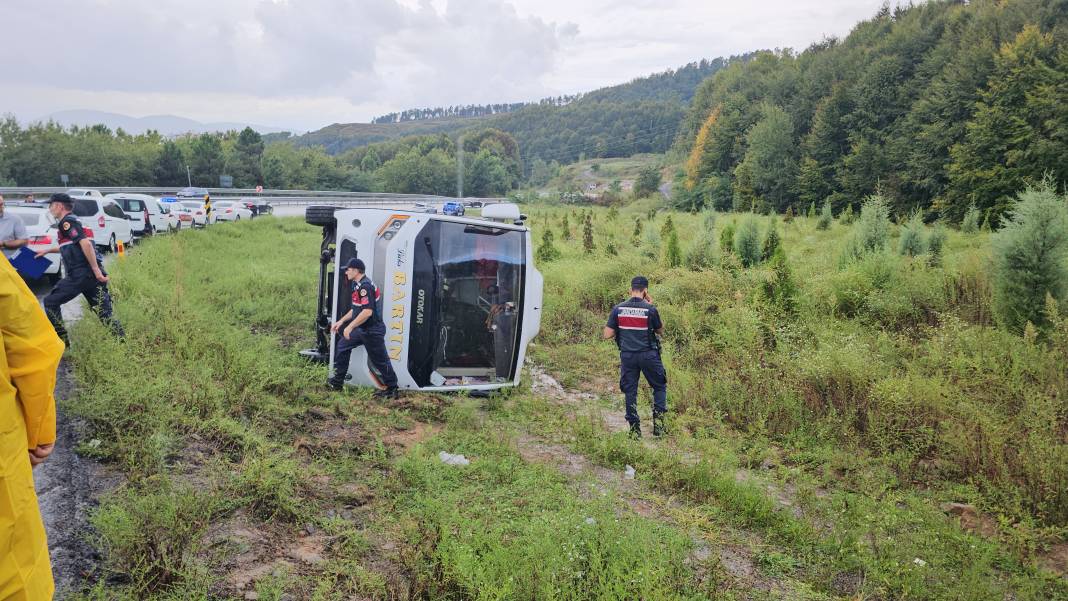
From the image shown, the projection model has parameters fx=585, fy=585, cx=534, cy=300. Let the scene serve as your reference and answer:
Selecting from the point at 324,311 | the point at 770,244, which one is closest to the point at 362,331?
the point at 324,311

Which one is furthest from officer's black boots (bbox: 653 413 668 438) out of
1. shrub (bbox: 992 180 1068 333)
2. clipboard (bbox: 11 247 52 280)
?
clipboard (bbox: 11 247 52 280)

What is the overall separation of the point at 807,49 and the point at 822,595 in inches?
2861

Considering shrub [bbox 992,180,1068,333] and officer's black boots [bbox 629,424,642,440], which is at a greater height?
shrub [bbox 992,180,1068,333]

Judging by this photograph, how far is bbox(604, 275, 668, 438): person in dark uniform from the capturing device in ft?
21.8

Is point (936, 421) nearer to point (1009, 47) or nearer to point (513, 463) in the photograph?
point (513, 463)

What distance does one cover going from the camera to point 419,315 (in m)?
7.09

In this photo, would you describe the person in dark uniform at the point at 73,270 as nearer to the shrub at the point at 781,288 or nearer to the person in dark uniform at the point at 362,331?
the person in dark uniform at the point at 362,331

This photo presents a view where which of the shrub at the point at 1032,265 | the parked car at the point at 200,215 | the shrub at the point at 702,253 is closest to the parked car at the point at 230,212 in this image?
the parked car at the point at 200,215

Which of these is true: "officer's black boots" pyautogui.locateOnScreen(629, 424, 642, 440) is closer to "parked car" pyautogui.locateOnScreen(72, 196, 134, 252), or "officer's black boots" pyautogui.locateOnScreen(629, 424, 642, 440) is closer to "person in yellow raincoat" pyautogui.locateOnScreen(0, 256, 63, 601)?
"person in yellow raincoat" pyautogui.locateOnScreen(0, 256, 63, 601)

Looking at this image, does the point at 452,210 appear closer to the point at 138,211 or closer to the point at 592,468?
the point at 592,468

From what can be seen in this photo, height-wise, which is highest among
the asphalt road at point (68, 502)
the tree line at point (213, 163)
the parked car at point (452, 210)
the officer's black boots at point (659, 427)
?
the tree line at point (213, 163)

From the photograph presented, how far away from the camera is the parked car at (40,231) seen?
9291 millimetres

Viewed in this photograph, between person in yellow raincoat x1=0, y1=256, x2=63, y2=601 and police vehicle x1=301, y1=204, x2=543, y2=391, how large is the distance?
15.5ft

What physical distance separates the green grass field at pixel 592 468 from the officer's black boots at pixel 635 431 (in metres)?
0.21
